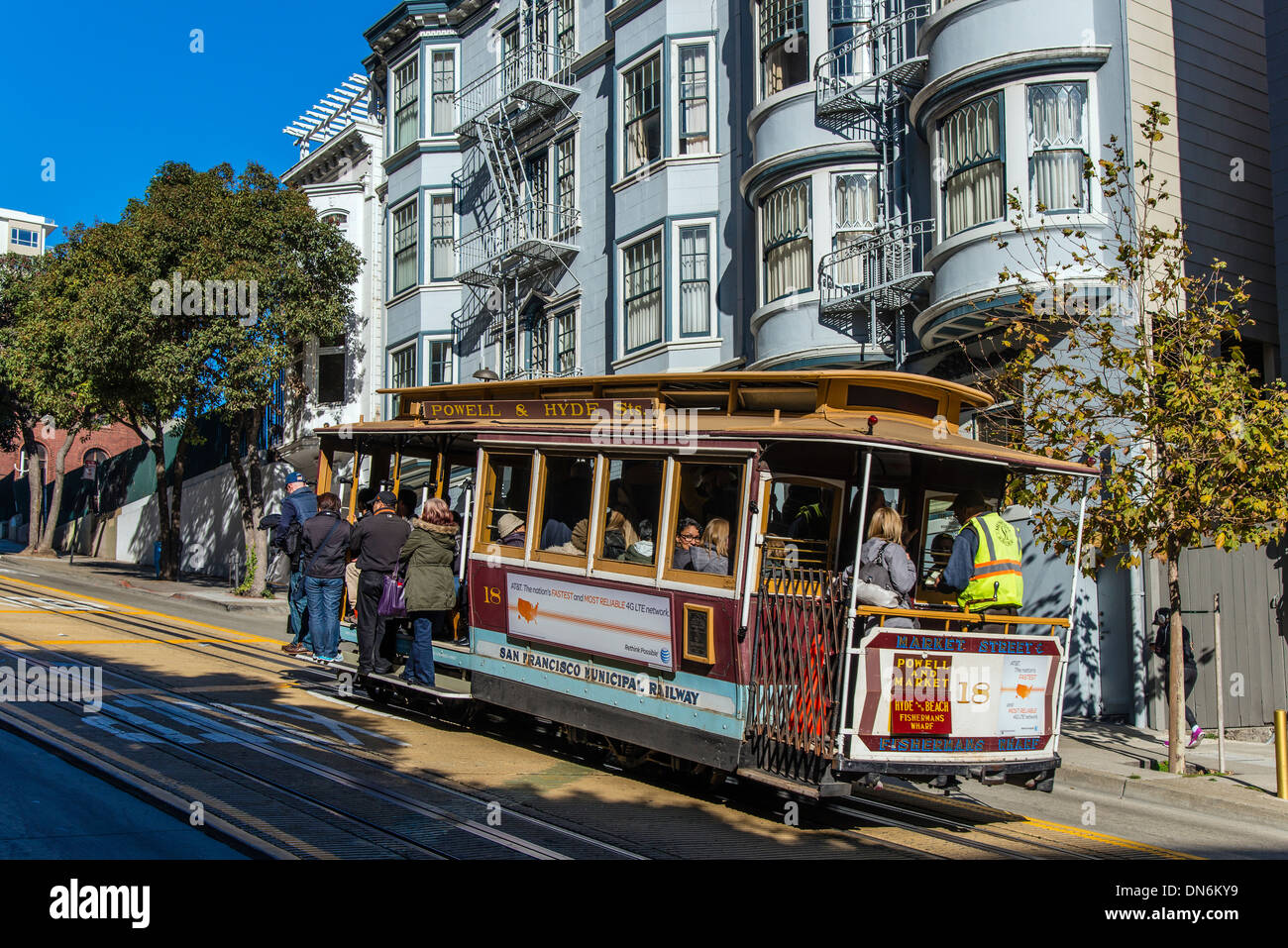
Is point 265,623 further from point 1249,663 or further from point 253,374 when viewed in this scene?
point 1249,663

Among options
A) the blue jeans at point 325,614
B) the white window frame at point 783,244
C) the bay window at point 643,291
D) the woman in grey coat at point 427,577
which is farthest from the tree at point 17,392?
the woman in grey coat at point 427,577

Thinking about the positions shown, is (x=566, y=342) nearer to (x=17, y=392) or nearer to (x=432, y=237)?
(x=432, y=237)

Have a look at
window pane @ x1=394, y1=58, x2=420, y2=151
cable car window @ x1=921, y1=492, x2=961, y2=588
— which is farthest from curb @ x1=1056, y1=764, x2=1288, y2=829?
window pane @ x1=394, y1=58, x2=420, y2=151

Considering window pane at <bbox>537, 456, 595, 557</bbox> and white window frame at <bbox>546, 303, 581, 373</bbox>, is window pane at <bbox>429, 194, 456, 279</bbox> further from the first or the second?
window pane at <bbox>537, 456, 595, 557</bbox>

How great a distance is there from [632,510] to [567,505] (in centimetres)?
71

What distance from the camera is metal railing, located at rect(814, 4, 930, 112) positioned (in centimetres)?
1727

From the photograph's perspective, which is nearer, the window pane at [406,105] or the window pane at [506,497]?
the window pane at [506,497]

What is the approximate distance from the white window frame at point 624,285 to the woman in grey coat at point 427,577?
1159cm

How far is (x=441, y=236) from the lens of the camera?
2911 cm

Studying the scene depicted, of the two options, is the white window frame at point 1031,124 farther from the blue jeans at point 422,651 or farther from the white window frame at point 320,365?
the white window frame at point 320,365

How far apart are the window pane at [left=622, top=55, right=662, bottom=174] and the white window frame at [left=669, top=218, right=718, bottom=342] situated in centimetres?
175
